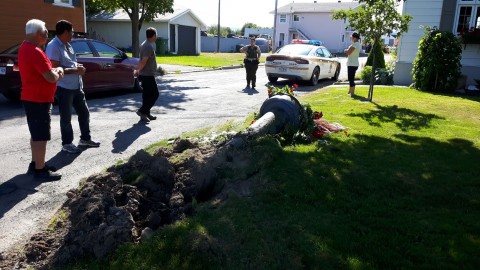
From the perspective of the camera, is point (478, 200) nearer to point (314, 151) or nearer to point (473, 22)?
point (314, 151)

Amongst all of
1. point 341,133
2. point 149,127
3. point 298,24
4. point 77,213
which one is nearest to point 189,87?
point 149,127

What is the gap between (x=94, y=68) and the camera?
10.7 meters

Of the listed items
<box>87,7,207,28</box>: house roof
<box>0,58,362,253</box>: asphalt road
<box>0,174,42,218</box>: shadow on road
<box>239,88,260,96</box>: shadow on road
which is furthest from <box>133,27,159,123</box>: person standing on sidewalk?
<box>87,7,207,28</box>: house roof

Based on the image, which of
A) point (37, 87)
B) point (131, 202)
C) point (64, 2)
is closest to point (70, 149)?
point (37, 87)

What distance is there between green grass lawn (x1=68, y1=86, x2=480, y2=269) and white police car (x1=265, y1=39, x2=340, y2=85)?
8.67 m

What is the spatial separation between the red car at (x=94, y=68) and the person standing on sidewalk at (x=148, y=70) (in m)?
2.92

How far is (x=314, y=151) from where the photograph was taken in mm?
5668

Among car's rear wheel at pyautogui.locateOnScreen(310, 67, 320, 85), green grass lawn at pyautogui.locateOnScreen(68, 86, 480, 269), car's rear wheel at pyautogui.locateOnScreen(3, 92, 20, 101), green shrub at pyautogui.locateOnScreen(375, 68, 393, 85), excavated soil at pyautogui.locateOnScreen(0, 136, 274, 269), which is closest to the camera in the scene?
green grass lawn at pyautogui.locateOnScreen(68, 86, 480, 269)

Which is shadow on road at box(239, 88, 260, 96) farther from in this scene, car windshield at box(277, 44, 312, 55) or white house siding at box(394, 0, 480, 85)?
white house siding at box(394, 0, 480, 85)

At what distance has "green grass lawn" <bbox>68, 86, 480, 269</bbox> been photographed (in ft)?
10.1

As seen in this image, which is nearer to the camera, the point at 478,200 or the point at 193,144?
the point at 478,200

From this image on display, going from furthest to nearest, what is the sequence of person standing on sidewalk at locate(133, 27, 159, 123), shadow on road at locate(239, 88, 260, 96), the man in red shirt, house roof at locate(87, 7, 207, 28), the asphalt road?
house roof at locate(87, 7, 207, 28) < shadow on road at locate(239, 88, 260, 96) < person standing on sidewalk at locate(133, 27, 159, 123) < the man in red shirt < the asphalt road

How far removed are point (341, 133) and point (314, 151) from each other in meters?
1.34

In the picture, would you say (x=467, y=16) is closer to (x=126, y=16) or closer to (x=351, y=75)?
(x=351, y=75)
